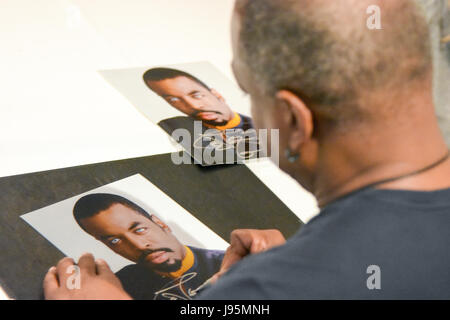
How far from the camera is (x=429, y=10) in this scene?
3.53ft

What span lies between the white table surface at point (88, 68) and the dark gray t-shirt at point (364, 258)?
471 millimetres

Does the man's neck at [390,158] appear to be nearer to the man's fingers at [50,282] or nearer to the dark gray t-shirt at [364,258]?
the dark gray t-shirt at [364,258]

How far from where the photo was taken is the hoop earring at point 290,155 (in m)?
0.59

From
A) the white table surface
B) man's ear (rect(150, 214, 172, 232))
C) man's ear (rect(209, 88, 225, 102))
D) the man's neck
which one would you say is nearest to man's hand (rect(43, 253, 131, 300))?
man's ear (rect(150, 214, 172, 232))

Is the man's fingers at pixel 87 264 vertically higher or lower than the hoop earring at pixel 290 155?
lower

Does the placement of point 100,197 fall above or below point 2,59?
below

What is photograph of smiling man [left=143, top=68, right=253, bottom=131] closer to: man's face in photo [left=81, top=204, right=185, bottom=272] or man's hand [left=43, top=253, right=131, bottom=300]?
man's face in photo [left=81, top=204, right=185, bottom=272]

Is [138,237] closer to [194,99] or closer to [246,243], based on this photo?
[246,243]

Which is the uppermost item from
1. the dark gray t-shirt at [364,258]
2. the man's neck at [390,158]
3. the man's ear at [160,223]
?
the man's neck at [390,158]

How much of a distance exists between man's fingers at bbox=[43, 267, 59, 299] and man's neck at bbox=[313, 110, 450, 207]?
39 centimetres

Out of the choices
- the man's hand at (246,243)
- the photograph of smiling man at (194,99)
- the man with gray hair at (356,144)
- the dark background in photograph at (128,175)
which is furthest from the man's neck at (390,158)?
the photograph of smiling man at (194,99)

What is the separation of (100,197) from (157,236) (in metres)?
0.11

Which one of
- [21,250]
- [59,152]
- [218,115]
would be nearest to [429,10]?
[218,115]

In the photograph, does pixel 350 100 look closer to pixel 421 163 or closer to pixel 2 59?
pixel 421 163
